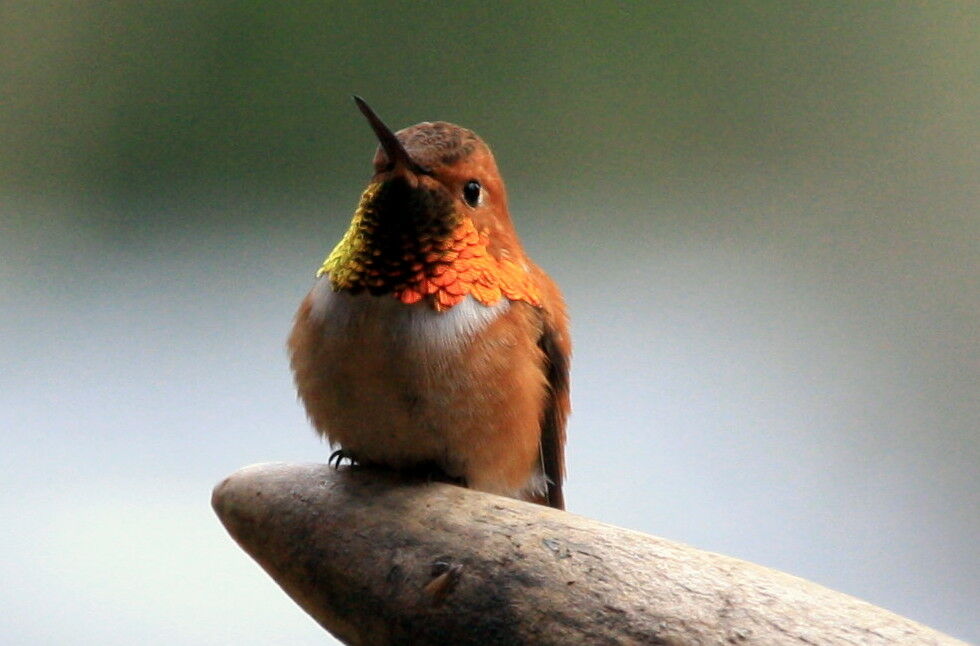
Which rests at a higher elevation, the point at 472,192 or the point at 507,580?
the point at 472,192

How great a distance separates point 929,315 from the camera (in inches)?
76.4

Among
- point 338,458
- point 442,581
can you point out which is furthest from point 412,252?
point 442,581

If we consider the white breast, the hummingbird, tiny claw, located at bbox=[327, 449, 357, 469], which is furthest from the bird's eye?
tiny claw, located at bbox=[327, 449, 357, 469]

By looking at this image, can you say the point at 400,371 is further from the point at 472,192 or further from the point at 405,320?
the point at 472,192

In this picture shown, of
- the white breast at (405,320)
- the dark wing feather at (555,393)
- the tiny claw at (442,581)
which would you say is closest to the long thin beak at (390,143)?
the white breast at (405,320)

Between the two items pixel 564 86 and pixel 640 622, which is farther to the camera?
pixel 564 86

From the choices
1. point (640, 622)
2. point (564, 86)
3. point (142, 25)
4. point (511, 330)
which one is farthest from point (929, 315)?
point (142, 25)

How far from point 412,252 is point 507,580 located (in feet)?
1.27

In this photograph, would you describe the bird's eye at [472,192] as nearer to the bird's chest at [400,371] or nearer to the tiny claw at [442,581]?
the bird's chest at [400,371]

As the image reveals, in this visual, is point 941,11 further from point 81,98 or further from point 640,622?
point 81,98

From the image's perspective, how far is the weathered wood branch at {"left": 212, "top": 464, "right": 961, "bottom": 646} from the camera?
1.01 meters

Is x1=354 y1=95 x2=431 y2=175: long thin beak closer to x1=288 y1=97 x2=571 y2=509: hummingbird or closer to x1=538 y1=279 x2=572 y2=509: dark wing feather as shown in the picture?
x1=288 y1=97 x2=571 y2=509: hummingbird

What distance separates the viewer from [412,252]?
4.04 ft

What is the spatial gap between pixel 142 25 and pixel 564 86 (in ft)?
2.46
